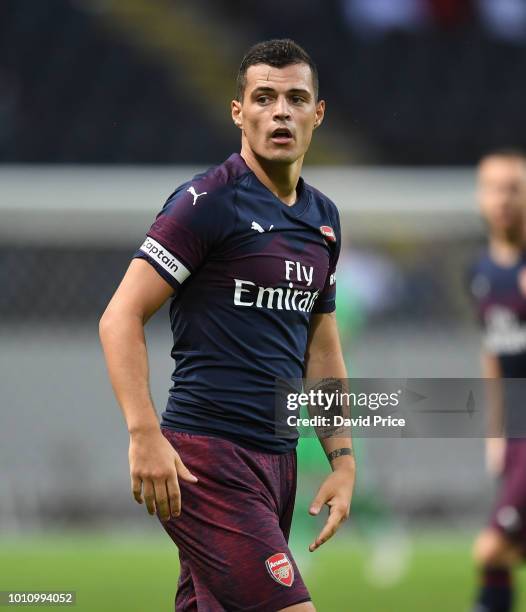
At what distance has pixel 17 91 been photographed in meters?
14.4

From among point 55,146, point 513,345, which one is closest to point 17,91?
point 55,146

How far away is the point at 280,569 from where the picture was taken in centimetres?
339

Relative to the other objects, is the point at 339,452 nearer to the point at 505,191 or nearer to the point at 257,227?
the point at 257,227

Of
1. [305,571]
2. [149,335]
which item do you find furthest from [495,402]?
[149,335]

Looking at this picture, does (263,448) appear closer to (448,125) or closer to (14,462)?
(14,462)

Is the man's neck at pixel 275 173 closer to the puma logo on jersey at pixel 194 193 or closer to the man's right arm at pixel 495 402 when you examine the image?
the puma logo on jersey at pixel 194 193

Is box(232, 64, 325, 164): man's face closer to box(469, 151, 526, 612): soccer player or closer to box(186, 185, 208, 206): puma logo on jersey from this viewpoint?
box(186, 185, 208, 206): puma logo on jersey

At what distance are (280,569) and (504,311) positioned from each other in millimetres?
3400

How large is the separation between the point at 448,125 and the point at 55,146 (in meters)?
4.29

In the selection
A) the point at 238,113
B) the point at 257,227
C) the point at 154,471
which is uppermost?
the point at 238,113

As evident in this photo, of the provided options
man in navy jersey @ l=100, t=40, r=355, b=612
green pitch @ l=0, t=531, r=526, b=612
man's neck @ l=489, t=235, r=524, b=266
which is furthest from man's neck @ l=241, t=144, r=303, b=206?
green pitch @ l=0, t=531, r=526, b=612

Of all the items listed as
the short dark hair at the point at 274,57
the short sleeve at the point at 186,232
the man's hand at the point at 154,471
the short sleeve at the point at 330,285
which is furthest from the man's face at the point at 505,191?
→ the man's hand at the point at 154,471

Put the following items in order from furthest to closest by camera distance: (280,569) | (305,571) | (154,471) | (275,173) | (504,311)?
1. (305,571)
2. (504,311)
3. (275,173)
4. (280,569)
5. (154,471)

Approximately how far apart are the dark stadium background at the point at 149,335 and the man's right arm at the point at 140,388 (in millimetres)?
3788
